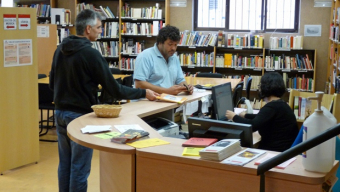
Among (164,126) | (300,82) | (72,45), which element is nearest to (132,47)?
(300,82)

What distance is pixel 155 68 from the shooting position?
3967mm

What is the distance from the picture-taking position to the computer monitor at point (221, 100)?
3488mm

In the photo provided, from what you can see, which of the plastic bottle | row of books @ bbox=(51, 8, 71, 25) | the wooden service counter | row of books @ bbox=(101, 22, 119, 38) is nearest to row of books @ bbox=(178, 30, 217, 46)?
row of books @ bbox=(101, 22, 119, 38)

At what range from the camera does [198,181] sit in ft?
7.09

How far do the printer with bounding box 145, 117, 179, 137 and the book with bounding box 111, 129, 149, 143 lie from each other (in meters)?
0.67

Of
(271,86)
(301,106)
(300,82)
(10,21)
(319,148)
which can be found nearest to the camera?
(319,148)

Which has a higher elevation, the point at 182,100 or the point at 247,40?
the point at 247,40

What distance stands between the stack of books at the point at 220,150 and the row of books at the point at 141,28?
7.22 m

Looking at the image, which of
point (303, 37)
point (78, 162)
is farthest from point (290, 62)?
point (78, 162)

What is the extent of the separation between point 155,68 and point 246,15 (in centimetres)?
561

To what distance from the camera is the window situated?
8867 mm

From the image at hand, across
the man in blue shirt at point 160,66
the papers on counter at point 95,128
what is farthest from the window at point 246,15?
the papers on counter at point 95,128

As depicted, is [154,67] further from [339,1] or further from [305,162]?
[339,1]

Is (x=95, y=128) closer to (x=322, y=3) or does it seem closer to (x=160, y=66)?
(x=160, y=66)
